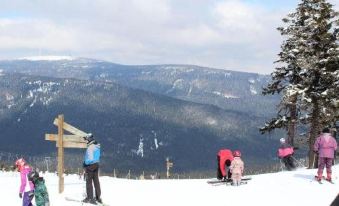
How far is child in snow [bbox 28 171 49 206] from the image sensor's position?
627 inches

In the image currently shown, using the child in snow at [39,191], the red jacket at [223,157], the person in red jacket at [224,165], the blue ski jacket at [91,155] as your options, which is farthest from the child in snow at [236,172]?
the child in snow at [39,191]

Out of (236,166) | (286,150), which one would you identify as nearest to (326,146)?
(236,166)

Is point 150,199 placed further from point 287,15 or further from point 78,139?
point 287,15

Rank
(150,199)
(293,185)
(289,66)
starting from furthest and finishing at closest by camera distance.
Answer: (289,66), (293,185), (150,199)

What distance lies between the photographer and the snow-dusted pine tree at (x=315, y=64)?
106 feet

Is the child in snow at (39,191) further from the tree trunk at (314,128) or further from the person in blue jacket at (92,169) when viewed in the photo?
the tree trunk at (314,128)

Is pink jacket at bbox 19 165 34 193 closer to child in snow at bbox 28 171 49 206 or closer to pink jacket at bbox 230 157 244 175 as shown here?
child in snow at bbox 28 171 49 206

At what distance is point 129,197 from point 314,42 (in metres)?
18.2

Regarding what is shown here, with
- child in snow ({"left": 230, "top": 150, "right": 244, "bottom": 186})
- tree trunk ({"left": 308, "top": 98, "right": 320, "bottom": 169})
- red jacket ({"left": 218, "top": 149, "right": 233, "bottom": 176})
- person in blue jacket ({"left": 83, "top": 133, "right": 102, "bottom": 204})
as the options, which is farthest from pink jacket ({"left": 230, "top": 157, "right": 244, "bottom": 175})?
tree trunk ({"left": 308, "top": 98, "right": 320, "bottom": 169})

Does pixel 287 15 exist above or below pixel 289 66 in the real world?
above

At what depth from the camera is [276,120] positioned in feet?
120

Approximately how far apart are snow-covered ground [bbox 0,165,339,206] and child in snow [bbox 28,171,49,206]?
2143 millimetres

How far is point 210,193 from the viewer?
64.4 ft

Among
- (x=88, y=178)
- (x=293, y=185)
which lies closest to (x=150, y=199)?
(x=88, y=178)
